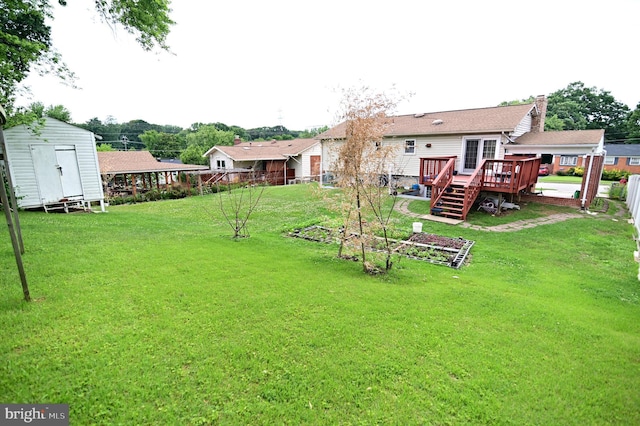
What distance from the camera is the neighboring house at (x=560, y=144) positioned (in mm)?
12484

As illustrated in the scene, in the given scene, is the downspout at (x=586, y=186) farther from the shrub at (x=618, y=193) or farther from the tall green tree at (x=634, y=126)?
the tall green tree at (x=634, y=126)

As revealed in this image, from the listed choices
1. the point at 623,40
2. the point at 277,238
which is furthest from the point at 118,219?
the point at 623,40

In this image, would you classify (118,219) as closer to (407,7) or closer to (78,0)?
(78,0)

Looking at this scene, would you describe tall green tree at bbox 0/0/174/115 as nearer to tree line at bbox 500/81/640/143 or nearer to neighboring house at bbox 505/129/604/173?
neighboring house at bbox 505/129/604/173

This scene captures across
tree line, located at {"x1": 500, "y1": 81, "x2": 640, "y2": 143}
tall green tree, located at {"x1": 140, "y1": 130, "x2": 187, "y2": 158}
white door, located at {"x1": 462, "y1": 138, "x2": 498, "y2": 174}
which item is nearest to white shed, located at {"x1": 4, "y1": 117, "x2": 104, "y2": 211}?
white door, located at {"x1": 462, "y1": 138, "x2": 498, "y2": 174}

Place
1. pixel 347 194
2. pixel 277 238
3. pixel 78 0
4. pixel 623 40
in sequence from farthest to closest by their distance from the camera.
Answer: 1. pixel 623 40
2. pixel 277 238
3. pixel 78 0
4. pixel 347 194

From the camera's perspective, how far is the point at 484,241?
8.89 meters

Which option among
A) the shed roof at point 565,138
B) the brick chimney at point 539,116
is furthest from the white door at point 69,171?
the brick chimney at point 539,116

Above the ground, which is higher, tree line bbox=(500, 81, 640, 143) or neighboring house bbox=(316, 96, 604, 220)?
tree line bbox=(500, 81, 640, 143)

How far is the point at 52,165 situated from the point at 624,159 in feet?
161

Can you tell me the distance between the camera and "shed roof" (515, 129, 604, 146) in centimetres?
1253

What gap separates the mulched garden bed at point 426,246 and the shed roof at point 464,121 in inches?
215

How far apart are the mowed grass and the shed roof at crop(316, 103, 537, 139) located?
9001 millimetres

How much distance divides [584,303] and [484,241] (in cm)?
385
